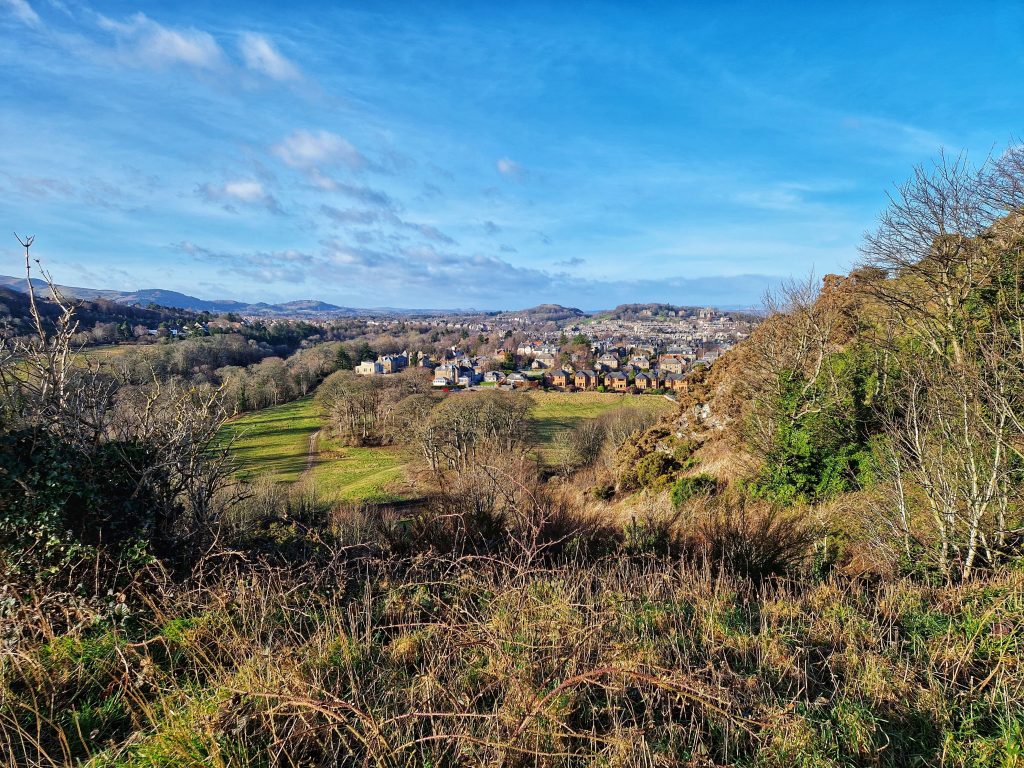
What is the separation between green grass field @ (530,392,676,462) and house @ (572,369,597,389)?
11.9 metres

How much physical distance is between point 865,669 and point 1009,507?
19.3ft

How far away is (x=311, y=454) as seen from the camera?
38594 millimetres

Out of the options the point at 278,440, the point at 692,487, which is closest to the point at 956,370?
the point at 692,487

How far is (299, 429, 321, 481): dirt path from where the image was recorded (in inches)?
1327

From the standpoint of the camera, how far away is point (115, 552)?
4.37 metres

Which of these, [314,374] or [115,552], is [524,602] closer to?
[115,552]

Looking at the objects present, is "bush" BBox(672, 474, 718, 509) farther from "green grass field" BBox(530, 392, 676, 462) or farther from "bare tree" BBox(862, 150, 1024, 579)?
"green grass field" BBox(530, 392, 676, 462)

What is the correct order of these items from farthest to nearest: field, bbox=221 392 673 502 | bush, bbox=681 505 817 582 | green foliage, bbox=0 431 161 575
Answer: field, bbox=221 392 673 502 → bush, bbox=681 505 817 582 → green foliage, bbox=0 431 161 575

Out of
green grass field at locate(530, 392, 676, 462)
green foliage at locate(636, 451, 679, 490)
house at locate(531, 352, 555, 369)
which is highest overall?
house at locate(531, 352, 555, 369)

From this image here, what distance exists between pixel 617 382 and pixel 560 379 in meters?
9.97

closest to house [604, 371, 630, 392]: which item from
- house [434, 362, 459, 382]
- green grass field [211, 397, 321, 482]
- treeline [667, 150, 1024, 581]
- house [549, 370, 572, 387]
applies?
house [549, 370, 572, 387]

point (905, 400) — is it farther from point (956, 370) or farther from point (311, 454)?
point (311, 454)

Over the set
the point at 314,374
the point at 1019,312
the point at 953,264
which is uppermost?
the point at 953,264

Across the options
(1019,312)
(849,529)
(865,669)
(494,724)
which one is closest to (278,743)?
(494,724)
